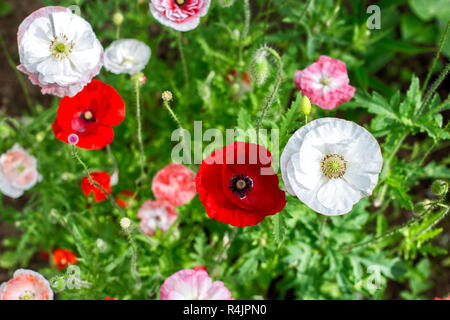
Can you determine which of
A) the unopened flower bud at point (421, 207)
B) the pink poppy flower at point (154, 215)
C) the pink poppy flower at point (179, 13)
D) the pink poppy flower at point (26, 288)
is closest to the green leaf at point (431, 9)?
the unopened flower bud at point (421, 207)

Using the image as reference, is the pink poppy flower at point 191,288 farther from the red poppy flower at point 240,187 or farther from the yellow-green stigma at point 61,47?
the yellow-green stigma at point 61,47

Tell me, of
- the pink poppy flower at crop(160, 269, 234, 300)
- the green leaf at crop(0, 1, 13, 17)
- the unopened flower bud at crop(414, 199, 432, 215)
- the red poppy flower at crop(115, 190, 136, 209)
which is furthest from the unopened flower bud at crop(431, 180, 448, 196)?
the green leaf at crop(0, 1, 13, 17)

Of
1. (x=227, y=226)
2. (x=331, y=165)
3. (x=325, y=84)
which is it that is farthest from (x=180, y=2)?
(x=227, y=226)

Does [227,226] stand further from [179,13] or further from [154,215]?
[179,13]

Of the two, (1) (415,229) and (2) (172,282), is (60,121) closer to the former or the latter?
(2) (172,282)

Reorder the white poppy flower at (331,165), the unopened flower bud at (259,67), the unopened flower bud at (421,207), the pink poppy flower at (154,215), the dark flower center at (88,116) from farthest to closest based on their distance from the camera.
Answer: the pink poppy flower at (154,215), the dark flower center at (88,116), the unopened flower bud at (421,207), the unopened flower bud at (259,67), the white poppy flower at (331,165)
